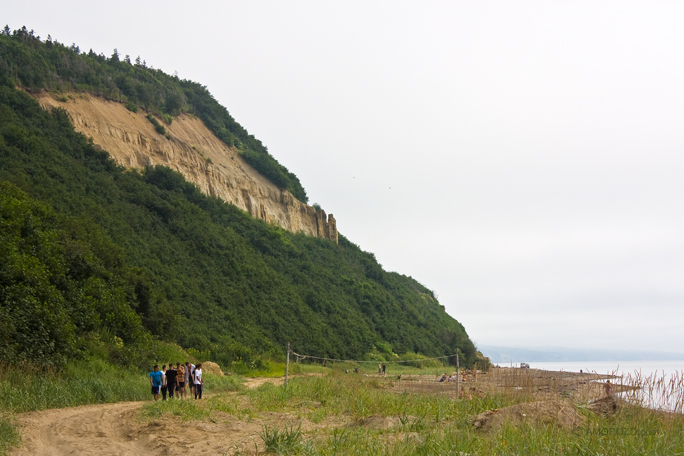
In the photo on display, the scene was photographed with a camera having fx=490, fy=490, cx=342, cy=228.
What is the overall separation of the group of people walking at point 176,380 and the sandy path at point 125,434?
2372 millimetres

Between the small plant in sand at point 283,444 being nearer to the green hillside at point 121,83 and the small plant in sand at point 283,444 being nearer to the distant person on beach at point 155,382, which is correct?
the distant person on beach at point 155,382

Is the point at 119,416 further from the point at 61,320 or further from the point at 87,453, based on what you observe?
the point at 61,320

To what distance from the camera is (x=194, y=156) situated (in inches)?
1854

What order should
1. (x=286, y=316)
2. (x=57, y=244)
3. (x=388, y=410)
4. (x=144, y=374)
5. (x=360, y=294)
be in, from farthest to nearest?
(x=360, y=294)
(x=286, y=316)
(x=57, y=244)
(x=144, y=374)
(x=388, y=410)

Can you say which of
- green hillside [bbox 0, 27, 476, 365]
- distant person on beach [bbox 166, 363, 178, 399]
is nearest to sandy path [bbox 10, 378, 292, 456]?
distant person on beach [bbox 166, 363, 178, 399]

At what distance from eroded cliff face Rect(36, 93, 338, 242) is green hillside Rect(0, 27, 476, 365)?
88.3 inches

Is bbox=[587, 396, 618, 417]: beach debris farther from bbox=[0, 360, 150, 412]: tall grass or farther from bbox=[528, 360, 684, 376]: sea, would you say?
bbox=[0, 360, 150, 412]: tall grass

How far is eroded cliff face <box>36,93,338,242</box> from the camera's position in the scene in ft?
126

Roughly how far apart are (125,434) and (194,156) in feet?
136

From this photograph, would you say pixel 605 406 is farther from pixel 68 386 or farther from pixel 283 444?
pixel 68 386

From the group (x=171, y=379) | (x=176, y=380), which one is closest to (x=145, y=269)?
(x=176, y=380)

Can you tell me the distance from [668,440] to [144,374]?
15.3m

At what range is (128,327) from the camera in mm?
18750

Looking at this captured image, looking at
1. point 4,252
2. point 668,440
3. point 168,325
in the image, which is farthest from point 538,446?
point 168,325
